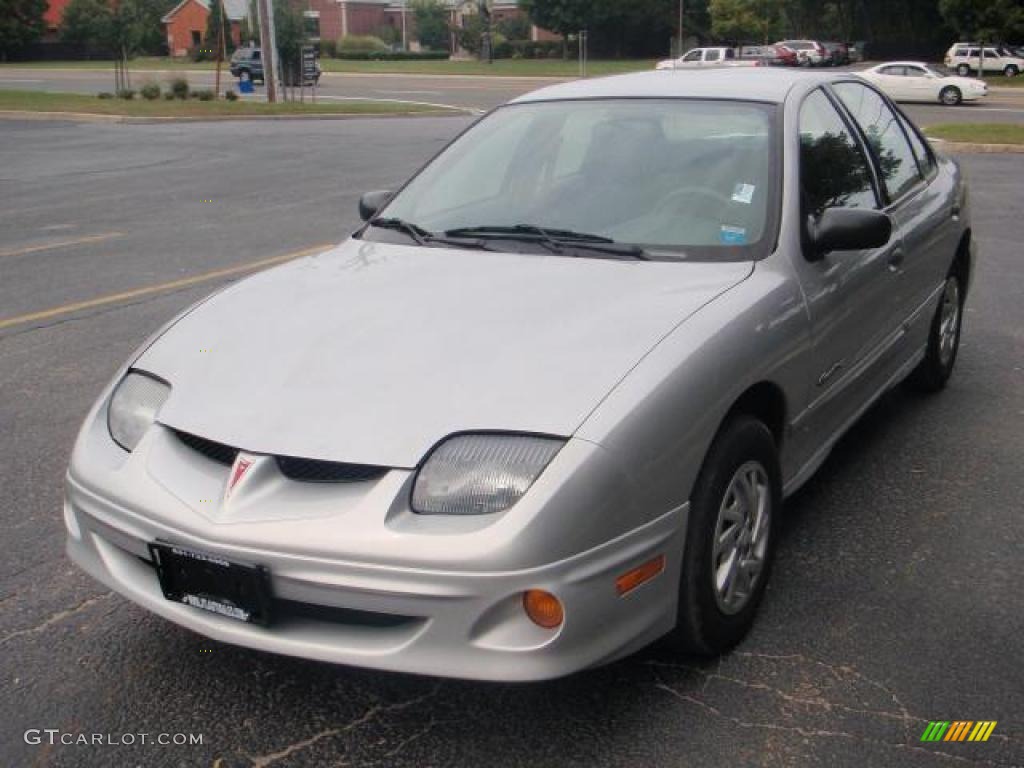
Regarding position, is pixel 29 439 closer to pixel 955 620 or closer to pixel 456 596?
pixel 456 596

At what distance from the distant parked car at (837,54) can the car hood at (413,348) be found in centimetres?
5664

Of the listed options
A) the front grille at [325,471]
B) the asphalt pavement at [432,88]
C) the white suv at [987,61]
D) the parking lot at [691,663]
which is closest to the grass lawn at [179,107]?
the asphalt pavement at [432,88]

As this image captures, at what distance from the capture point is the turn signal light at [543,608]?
2559mm

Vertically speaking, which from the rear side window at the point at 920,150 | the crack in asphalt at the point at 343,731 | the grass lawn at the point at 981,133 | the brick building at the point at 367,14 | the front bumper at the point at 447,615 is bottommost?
the crack in asphalt at the point at 343,731

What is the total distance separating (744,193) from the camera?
383cm

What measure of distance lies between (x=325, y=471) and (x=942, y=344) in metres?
3.89

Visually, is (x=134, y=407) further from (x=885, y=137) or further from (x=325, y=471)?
(x=885, y=137)

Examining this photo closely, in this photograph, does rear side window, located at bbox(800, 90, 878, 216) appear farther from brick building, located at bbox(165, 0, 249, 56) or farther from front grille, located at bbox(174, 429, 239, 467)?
brick building, located at bbox(165, 0, 249, 56)

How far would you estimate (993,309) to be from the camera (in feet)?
24.3

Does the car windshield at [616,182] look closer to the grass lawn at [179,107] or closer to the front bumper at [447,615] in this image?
the front bumper at [447,615]

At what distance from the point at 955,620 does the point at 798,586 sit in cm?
48

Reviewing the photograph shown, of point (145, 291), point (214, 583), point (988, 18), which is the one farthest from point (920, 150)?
point (988, 18)

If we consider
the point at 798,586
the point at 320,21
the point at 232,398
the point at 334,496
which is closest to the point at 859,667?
the point at 798,586

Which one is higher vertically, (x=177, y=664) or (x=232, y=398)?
(x=232, y=398)
